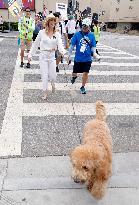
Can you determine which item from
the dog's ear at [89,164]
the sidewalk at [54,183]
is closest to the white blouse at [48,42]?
the sidewalk at [54,183]

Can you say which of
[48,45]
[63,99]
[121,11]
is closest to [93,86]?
[63,99]

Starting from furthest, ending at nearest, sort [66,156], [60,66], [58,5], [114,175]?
[58,5]
[60,66]
[66,156]
[114,175]

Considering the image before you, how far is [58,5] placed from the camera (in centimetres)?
1992

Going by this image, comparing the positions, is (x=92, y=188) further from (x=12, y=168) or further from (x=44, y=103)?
(x=44, y=103)

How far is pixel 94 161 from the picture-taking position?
4000 mm

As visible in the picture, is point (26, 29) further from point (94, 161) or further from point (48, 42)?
point (94, 161)

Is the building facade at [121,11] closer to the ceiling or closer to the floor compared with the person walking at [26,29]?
closer to the floor

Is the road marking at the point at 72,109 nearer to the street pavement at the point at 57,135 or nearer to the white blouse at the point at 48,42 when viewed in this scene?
the street pavement at the point at 57,135

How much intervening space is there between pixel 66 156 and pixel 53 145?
0.46m

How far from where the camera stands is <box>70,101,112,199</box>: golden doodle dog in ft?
12.8

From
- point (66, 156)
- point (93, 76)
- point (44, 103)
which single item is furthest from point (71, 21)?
point (66, 156)

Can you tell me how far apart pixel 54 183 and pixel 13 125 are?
91.6 inches

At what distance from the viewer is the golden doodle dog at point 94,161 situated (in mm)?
3896

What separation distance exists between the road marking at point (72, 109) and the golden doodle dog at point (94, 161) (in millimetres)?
2653
